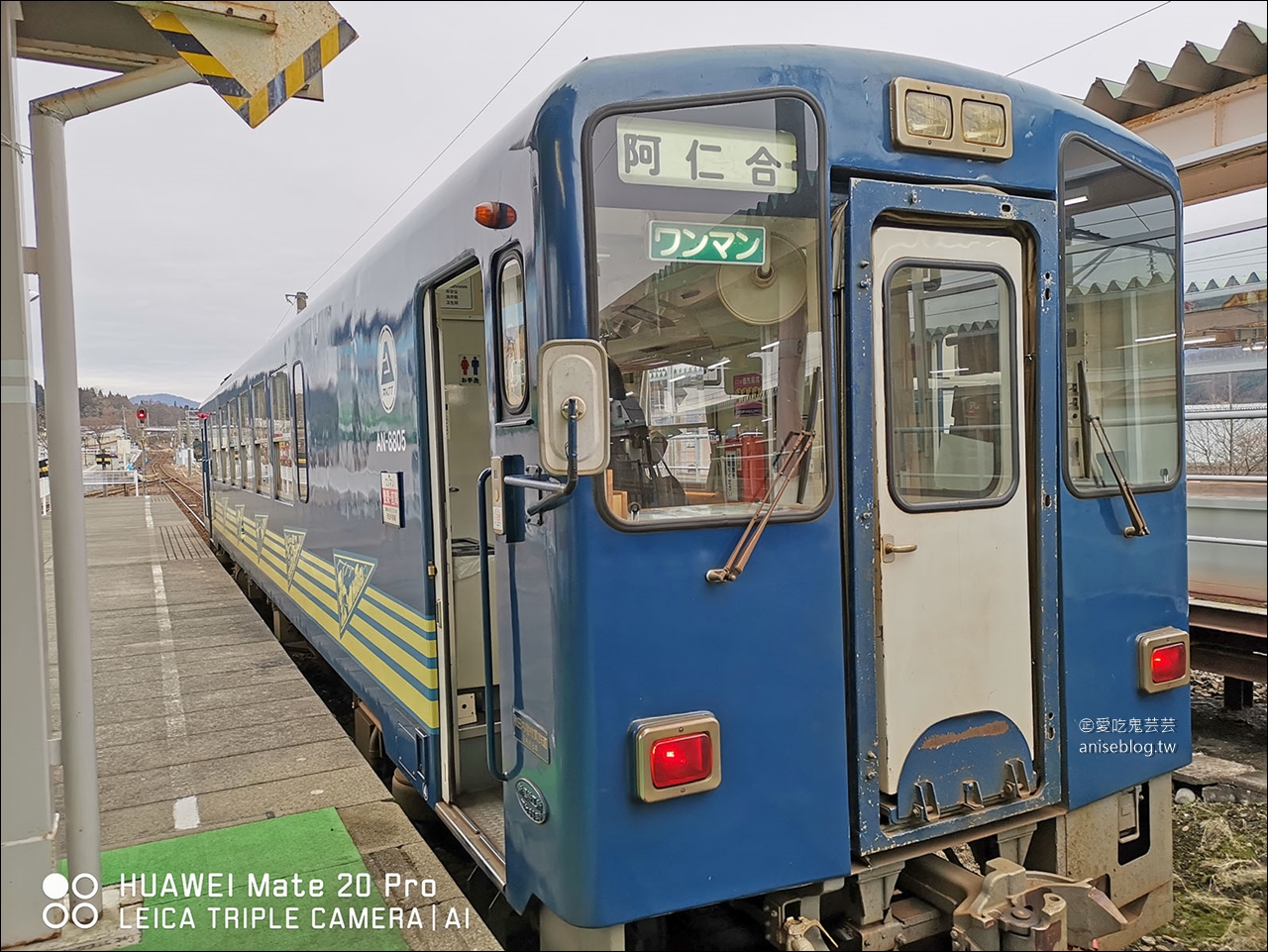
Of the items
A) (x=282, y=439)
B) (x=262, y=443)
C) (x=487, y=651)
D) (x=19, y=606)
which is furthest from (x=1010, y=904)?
(x=262, y=443)

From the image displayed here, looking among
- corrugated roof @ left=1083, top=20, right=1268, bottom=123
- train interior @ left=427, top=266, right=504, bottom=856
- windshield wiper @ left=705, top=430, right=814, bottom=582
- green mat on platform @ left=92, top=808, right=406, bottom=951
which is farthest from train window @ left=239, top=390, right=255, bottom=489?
windshield wiper @ left=705, top=430, right=814, bottom=582

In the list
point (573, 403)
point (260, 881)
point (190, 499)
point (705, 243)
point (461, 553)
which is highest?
point (705, 243)

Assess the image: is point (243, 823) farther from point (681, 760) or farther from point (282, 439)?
point (282, 439)

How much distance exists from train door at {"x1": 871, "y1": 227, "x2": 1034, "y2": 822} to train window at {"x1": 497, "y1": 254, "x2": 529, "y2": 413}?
106 cm

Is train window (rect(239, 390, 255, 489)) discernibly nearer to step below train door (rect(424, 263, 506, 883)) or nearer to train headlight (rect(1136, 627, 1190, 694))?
step below train door (rect(424, 263, 506, 883))

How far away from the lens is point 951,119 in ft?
9.66

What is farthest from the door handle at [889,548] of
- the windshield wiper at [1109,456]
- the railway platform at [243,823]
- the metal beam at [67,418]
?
the metal beam at [67,418]

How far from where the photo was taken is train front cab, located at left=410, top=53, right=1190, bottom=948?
8.42ft

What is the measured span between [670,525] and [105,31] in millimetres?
2144

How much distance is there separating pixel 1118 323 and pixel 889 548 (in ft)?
4.34

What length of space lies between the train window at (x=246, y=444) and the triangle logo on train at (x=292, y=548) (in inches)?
94.2

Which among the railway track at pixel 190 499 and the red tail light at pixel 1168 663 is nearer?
the red tail light at pixel 1168 663

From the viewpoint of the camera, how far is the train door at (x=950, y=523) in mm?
2900

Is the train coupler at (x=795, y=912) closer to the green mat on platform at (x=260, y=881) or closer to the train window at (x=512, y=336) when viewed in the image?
the green mat on platform at (x=260, y=881)
